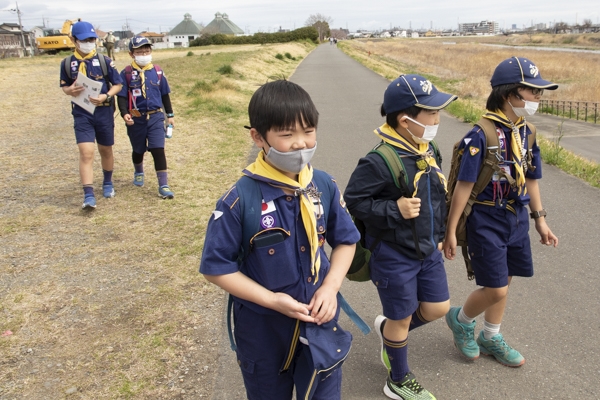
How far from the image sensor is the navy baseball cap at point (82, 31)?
5.49m

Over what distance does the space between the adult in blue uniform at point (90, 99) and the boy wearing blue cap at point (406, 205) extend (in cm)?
407

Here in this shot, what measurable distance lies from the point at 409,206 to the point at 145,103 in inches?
175

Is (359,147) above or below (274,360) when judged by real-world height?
below

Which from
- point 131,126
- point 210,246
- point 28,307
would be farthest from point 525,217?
point 131,126

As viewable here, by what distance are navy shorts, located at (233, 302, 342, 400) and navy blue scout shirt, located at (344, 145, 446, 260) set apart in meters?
0.78

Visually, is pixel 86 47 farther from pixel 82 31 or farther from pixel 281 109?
pixel 281 109

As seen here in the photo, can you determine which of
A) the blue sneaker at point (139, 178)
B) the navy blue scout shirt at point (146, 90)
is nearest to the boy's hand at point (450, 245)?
the navy blue scout shirt at point (146, 90)

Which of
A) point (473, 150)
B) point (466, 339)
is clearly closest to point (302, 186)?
point (473, 150)

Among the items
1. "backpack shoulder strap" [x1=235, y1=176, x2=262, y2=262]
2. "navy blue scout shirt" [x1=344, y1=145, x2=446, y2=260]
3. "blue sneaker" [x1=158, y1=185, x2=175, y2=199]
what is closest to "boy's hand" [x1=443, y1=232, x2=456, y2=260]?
"navy blue scout shirt" [x1=344, y1=145, x2=446, y2=260]

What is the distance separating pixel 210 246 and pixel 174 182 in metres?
5.26

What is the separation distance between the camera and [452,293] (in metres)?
4.16

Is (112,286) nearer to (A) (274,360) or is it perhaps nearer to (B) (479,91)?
(A) (274,360)

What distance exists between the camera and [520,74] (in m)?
2.86

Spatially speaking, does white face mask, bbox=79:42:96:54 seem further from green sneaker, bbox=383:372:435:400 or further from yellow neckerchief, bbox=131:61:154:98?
green sneaker, bbox=383:372:435:400
